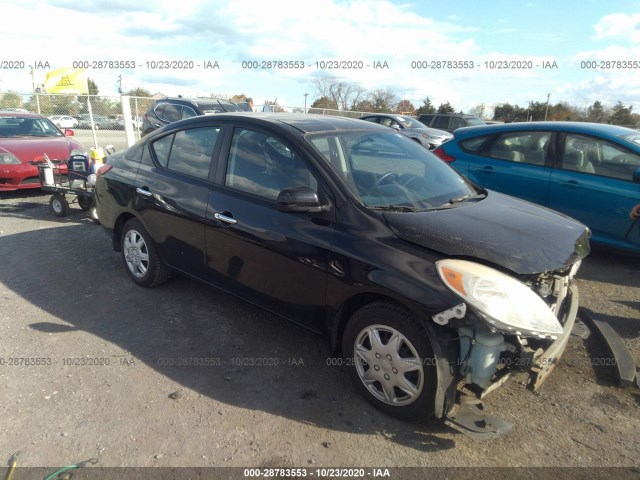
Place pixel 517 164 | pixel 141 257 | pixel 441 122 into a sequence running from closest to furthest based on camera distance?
1. pixel 141 257
2. pixel 517 164
3. pixel 441 122

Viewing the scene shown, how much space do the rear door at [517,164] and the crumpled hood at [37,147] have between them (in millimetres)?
7132

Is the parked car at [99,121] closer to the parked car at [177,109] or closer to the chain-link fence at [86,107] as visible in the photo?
the chain-link fence at [86,107]

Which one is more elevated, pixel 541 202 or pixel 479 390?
pixel 541 202

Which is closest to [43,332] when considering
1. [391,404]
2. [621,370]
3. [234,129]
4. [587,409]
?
[234,129]

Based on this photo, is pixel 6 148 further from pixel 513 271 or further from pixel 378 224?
pixel 513 271

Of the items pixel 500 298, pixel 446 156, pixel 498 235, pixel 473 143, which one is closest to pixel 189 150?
pixel 498 235

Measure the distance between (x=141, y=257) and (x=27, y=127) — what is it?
21.6ft

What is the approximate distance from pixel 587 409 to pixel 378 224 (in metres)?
1.83

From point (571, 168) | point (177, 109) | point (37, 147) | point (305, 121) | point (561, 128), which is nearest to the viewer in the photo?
point (305, 121)

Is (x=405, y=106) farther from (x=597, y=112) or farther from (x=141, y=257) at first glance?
(x=141, y=257)

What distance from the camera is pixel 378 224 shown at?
2842 mm

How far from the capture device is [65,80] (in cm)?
1119

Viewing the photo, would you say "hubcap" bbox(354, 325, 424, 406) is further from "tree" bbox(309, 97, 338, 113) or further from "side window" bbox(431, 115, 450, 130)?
"tree" bbox(309, 97, 338, 113)

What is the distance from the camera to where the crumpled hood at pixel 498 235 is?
8.67ft
